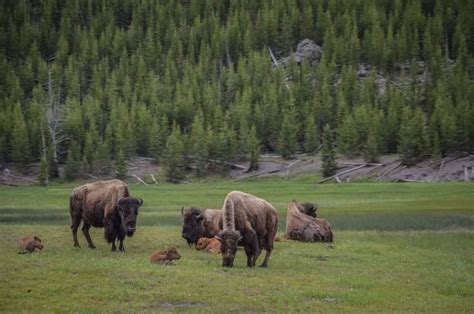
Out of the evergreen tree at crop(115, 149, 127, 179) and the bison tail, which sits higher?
the bison tail

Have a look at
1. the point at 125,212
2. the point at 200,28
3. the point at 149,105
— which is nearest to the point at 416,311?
the point at 125,212

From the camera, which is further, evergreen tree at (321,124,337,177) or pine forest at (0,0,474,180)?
pine forest at (0,0,474,180)

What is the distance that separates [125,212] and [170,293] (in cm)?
884

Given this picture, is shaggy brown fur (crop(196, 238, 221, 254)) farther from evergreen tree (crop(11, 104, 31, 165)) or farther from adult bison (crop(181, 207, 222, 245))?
evergreen tree (crop(11, 104, 31, 165))

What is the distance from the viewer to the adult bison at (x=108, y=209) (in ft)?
84.7

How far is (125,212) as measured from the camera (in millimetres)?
25844

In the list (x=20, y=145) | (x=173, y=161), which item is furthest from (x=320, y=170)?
(x=20, y=145)

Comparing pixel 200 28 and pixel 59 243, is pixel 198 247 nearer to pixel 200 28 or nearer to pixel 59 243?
pixel 59 243

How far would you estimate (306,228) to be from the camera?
107ft

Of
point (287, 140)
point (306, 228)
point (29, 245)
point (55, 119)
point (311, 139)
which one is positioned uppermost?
point (29, 245)

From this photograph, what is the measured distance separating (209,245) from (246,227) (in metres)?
5.33

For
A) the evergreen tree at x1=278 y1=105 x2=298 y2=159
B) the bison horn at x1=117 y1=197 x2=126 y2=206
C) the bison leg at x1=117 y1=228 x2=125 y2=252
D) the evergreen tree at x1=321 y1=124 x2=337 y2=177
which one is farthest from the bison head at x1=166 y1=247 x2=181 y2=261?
the evergreen tree at x1=278 y1=105 x2=298 y2=159

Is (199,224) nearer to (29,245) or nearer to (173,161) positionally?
(29,245)

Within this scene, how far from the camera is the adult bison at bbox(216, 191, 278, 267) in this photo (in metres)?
22.3
